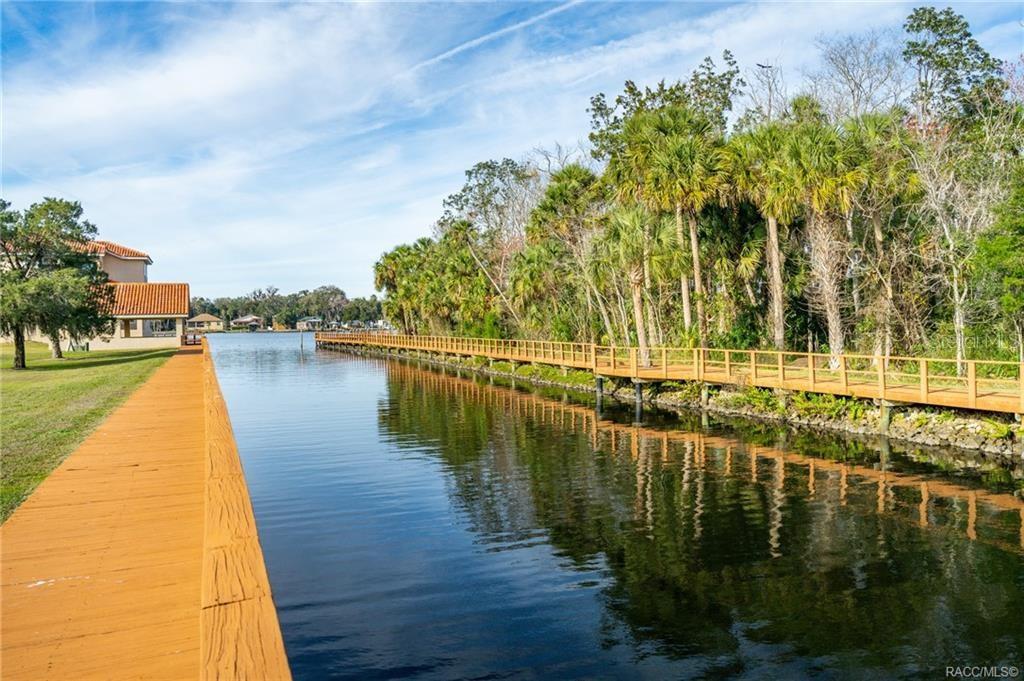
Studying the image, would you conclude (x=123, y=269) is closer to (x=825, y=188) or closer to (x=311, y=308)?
(x=825, y=188)

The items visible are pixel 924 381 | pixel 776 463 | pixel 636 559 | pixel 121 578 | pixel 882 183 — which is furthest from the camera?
pixel 882 183

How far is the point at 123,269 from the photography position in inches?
2948

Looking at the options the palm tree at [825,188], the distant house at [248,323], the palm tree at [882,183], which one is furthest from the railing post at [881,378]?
the distant house at [248,323]

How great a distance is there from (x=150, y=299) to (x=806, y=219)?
54.8m

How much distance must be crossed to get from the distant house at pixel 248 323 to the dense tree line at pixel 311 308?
2.14 meters

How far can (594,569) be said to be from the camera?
37.8ft

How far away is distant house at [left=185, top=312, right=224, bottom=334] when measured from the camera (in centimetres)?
16665

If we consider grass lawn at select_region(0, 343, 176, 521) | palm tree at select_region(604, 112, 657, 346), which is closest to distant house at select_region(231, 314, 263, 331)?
grass lawn at select_region(0, 343, 176, 521)

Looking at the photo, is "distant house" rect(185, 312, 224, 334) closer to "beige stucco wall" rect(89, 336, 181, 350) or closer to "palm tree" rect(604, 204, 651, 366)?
"beige stucco wall" rect(89, 336, 181, 350)

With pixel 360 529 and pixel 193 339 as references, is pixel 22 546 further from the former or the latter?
pixel 193 339

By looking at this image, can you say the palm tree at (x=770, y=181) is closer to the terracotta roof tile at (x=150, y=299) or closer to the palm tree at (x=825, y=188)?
the palm tree at (x=825, y=188)

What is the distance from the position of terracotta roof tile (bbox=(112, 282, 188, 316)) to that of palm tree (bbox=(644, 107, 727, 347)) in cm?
4820

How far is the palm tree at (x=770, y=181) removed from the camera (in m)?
27.0

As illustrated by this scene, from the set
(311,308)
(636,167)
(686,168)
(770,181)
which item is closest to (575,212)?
(636,167)
